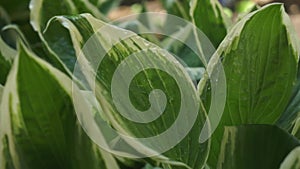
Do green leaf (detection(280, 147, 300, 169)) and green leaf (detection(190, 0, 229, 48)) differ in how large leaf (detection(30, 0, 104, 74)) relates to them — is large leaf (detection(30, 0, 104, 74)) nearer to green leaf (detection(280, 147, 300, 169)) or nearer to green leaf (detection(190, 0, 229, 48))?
green leaf (detection(190, 0, 229, 48))

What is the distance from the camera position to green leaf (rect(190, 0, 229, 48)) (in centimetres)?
54

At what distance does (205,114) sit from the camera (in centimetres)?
36

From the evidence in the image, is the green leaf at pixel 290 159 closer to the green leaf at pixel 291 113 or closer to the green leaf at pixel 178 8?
the green leaf at pixel 291 113

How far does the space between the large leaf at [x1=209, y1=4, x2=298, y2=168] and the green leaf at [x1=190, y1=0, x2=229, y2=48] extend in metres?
0.14

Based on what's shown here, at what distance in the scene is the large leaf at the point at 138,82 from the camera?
1.16ft

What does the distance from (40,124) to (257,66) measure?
0.16 meters

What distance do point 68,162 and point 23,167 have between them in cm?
3

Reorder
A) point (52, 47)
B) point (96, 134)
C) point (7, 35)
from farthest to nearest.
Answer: point (7, 35) → point (52, 47) → point (96, 134)

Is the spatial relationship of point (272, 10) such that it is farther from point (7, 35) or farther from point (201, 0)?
point (7, 35)

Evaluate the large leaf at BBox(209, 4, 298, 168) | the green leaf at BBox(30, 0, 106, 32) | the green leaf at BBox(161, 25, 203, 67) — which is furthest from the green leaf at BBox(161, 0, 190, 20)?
the large leaf at BBox(209, 4, 298, 168)

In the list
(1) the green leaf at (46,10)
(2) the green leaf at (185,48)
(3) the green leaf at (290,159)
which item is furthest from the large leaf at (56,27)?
(3) the green leaf at (290,159)

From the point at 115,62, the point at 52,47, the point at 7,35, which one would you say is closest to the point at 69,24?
the point at 115,62

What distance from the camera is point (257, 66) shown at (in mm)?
393

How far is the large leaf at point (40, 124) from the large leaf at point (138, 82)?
1.2 inches
